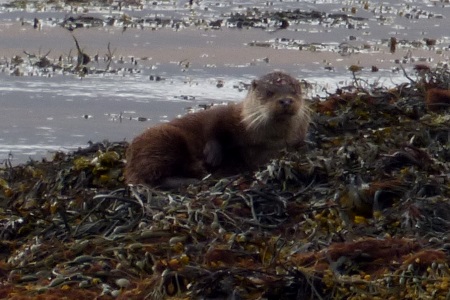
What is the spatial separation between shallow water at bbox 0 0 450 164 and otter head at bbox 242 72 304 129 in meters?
1.86

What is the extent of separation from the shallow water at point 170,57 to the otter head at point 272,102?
73.0 inches

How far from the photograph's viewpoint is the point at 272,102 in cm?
659

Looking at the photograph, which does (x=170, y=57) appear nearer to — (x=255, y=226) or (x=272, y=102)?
(x=272, y=102)

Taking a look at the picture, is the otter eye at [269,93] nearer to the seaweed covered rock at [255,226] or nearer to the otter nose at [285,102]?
the otter nose at [285,102]

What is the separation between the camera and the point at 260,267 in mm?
4168

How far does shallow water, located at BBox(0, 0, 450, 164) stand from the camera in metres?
9.07

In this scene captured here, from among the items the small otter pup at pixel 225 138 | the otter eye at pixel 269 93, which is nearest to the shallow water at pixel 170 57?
the small otter pup at pixel 225 138

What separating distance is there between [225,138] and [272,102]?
1.14 feet

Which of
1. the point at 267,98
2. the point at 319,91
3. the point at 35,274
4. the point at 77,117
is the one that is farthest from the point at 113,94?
the point at 35,274

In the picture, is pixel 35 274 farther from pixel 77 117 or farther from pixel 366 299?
pixel 77 117

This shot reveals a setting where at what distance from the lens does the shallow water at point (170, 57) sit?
9.07 meters

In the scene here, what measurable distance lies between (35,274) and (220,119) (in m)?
2.10

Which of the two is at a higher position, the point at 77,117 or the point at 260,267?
the point at 260,267

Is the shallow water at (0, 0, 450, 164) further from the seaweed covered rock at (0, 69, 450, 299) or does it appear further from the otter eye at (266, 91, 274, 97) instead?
the seaweed covered rock at (0, 69, 450, 299)
